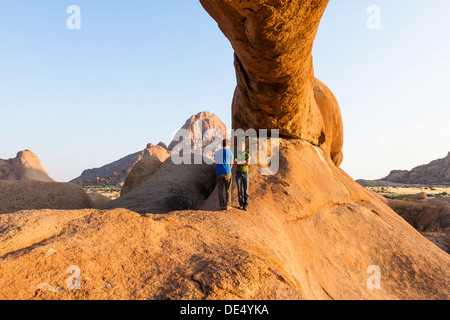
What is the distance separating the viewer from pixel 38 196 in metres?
5.88

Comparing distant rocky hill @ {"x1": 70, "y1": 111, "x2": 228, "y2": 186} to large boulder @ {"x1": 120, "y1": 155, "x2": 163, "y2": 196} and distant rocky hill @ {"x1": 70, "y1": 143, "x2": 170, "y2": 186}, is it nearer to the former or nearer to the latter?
distant rocky hill @ {"x1": 70, "y1": 143, "x2": 170, "y2": 186}

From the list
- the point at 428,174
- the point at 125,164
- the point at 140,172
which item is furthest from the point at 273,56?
the point at 125,164

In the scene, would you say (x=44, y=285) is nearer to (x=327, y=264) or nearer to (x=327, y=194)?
(x=327, y=264)

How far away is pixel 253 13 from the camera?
12.8ft

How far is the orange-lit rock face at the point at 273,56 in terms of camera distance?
13.4 ft

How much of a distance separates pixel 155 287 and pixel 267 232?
2104 millimetres

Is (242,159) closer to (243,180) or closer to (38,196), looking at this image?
(243,180)

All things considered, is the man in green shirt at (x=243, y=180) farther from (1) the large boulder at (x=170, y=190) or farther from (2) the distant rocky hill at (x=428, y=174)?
(2) the distant rocky hill at (x=428, y=174)

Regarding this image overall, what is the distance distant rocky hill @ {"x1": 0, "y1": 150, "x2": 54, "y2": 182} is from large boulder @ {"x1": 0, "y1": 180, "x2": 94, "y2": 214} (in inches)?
1185

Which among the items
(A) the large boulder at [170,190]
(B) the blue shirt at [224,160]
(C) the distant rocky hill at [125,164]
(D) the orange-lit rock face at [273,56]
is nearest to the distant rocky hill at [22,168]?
(C) the distant rocky hill at [125,164]

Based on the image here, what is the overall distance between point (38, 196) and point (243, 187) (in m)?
4.61

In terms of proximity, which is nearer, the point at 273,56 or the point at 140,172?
the point at 273,56

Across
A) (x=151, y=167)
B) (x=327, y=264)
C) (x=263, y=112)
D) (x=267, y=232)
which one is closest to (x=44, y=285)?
(x=267, y=232)

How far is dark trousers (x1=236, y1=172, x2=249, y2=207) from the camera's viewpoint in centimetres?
474
